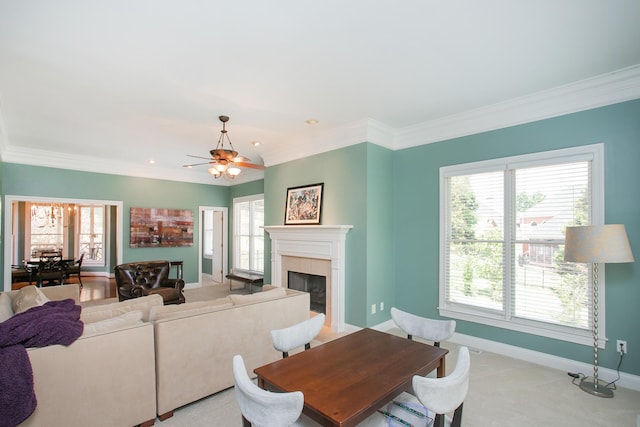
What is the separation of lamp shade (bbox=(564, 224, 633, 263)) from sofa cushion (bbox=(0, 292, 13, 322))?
4.79 meters

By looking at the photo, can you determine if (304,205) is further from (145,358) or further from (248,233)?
(145,358)

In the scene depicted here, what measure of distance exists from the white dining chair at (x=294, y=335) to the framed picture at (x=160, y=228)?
606 centimetres

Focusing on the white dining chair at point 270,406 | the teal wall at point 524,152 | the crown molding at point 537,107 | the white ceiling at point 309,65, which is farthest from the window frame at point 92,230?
the white dining chair at point 270,406

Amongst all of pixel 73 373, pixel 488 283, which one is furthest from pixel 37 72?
pixel 488 283

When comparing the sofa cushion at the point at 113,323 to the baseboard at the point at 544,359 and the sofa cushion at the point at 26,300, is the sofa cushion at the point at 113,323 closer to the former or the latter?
the sofa cushion at the point at 26,300

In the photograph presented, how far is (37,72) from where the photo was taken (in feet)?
9.41

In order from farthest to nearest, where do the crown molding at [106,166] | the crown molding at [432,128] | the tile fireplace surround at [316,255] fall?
the crown molding at [106,166], the tile fireplace surround at [316,255], the crown molding at [432,128]

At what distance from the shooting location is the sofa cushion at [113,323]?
2127 millimetres

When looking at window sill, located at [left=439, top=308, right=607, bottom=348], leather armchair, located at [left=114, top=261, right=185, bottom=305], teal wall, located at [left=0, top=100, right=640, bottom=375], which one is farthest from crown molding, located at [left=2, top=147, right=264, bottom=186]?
window sill, located at [left=439, top=308, right=607, bottom=348]

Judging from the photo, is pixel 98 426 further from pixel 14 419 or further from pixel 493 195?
pixel 493 195

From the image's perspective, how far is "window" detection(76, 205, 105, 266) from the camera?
9.68 metres

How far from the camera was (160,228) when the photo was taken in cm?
719

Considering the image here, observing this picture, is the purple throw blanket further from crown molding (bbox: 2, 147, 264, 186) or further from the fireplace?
crown molding (bbox: 2, 147, 264, 186)

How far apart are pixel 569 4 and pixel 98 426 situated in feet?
13.5
